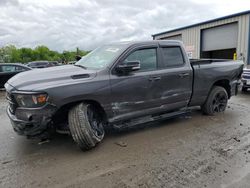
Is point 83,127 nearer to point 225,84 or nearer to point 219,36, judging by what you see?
point 225,84

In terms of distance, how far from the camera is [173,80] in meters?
4.61

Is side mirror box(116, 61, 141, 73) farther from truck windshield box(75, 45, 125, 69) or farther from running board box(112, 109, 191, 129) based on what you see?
running board box(112, 109, 191, 129)

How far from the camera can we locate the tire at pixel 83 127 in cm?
344

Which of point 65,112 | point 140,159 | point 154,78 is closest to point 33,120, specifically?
point 65,112

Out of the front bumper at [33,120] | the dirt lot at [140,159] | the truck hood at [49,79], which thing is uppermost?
the truck hood at [49,79]

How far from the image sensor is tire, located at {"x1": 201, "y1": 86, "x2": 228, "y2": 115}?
5.57 m

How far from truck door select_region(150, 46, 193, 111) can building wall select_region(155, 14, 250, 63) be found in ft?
40.7

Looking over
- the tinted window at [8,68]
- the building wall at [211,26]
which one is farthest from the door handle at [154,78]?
the building wall at [211,26]

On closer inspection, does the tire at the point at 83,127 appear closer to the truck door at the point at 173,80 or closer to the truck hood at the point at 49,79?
the truck hood at the point at 49,79

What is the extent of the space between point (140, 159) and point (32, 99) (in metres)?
1.89

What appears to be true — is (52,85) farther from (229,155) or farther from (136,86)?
(229,155)

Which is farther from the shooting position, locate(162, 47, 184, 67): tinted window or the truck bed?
the truck bed

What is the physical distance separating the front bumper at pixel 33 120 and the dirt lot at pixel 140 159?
0.45 meters

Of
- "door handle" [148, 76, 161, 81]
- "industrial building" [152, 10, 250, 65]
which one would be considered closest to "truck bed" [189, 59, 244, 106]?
"door handle" [148, 76, 161, 81]
